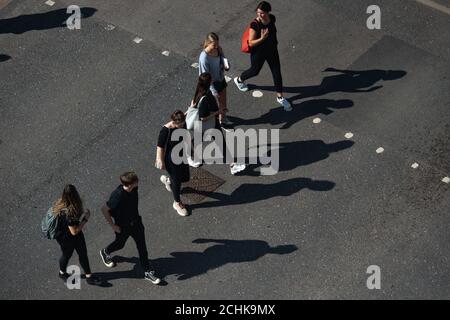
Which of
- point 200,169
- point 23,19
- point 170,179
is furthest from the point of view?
point 23,19

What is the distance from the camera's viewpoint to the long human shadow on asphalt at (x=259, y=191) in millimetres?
12148

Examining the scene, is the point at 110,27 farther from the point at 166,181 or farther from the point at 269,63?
the point at 166,181

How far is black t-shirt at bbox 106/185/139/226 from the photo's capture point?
10.2 meters

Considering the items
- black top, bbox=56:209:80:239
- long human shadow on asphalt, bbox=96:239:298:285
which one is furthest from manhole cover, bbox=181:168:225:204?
black top, bbox=56:209:80:239

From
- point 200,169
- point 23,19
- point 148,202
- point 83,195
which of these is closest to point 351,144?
point 200,169

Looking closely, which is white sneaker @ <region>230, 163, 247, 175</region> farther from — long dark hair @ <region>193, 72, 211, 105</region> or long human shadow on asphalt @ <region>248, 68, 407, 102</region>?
long human shadow on asphalt @ <region>248, 68, 407, 102</region>

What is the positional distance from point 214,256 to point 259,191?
4.45 ft

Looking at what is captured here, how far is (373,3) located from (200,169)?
201 inches

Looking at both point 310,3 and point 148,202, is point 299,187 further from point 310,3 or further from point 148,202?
point 310,3

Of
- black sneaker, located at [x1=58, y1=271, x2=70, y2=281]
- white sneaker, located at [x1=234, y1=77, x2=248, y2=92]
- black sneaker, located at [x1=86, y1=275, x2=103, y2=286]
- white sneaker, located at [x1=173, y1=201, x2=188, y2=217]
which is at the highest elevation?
white sneaker, located at [x1=234, y1=77, x2=248, y2=92]

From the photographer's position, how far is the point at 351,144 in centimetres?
1286

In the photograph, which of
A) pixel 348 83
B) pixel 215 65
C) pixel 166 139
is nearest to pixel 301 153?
pixel 348 83

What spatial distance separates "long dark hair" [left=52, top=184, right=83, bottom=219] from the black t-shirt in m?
0.41

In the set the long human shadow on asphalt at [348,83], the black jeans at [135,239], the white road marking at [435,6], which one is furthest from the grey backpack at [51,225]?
the white road marking at [435,6]
